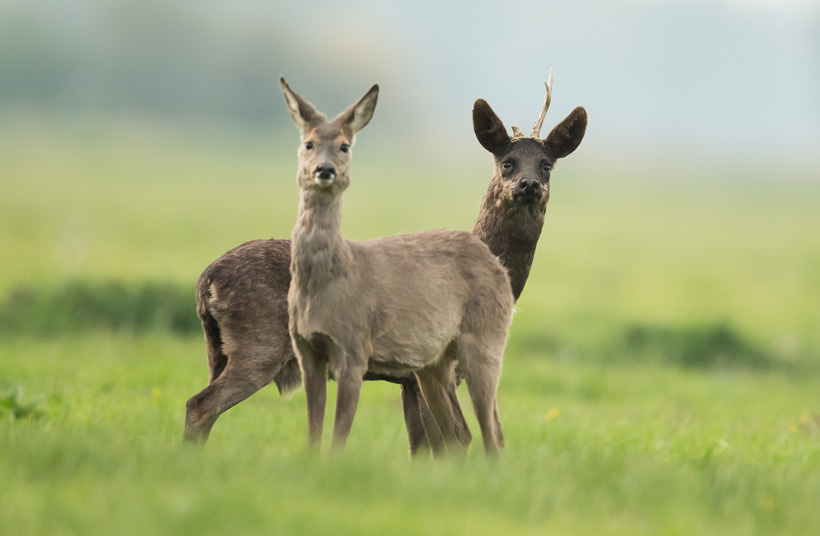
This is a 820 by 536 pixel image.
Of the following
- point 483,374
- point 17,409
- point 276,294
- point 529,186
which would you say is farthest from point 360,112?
point 17,409

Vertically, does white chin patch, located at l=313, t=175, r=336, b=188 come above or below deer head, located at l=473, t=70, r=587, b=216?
below

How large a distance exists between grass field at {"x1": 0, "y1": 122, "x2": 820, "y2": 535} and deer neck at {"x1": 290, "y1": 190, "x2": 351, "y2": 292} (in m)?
0.96

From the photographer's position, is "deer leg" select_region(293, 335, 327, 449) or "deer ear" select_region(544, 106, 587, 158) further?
"deer ear" select_region(544, 106, 587, 158)

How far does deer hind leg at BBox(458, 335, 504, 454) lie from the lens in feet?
21.4

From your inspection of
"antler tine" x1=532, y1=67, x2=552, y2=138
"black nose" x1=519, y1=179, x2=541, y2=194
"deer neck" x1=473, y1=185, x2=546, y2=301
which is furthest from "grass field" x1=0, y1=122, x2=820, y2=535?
"antler tine" x1=532, y1=67, x2=552, y2=138

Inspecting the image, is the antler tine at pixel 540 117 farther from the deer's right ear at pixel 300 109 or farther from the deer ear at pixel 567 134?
the deer's right ear at pixel 300 109

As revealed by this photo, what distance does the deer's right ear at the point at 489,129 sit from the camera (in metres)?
7.56

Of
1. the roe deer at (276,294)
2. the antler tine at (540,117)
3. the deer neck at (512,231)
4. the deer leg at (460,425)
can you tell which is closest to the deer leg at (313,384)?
the roe deer at (276,294)

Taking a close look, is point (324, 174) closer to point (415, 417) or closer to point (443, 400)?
point (443, 400)

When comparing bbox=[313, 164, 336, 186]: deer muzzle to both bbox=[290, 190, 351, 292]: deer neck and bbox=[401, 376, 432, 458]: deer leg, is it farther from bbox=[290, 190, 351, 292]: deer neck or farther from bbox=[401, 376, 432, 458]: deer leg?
bbox=[401, 376, 432, 458]: deer leg

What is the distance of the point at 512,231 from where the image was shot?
294 inches

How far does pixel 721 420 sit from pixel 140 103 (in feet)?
263

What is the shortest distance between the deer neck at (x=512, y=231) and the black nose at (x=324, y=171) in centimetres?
203

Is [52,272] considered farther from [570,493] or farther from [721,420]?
[570,493]
